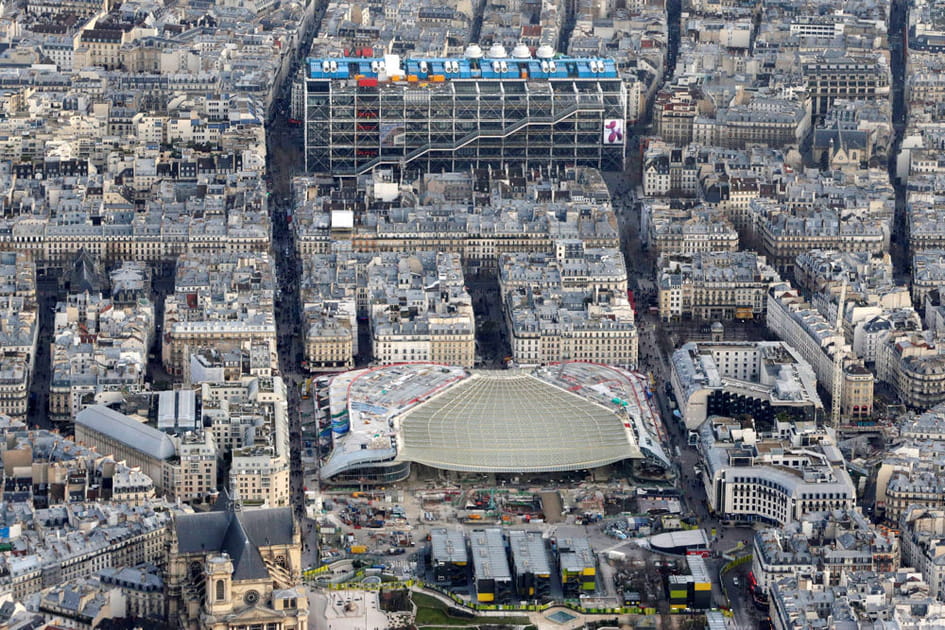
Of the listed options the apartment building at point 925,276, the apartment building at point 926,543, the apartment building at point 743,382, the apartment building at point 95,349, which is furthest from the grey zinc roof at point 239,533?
the apartment building at point 925,276

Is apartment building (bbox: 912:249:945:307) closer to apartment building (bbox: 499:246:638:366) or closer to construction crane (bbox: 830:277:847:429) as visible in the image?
construction crane (bbox: 830:277:847:429)

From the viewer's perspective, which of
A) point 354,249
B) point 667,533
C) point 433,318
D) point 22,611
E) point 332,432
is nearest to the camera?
point 22,611

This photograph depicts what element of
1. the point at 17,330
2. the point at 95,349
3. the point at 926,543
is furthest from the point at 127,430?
the point at 926,543

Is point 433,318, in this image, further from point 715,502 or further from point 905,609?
point 905,609

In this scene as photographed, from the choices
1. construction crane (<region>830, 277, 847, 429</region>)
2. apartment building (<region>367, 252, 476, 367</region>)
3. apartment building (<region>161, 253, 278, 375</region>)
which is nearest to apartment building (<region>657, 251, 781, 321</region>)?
apartment building (<region>367, 252, 476, 367</region>)

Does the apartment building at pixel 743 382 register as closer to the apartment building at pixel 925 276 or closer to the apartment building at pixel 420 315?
the apartment building at pixel 420 315

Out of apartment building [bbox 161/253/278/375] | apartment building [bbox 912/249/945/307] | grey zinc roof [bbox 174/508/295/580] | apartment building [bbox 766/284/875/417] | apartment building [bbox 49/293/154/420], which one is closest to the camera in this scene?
grey zinc roof [bbox 174/508/295/580]

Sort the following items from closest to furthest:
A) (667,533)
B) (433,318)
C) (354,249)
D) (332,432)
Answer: (667,533), (332,432), (433,318), (354,249)

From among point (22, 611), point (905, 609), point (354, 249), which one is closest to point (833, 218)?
point (354, 249)

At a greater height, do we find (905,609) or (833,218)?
(833,218)
